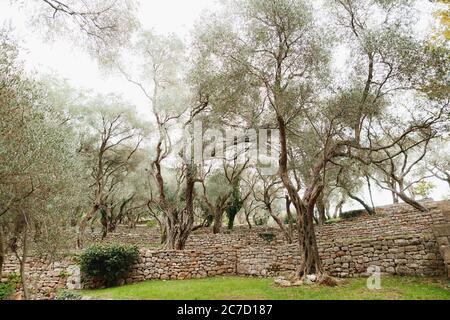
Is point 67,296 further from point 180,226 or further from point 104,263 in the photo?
point 180,226

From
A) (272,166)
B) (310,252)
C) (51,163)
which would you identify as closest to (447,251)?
(310,252)

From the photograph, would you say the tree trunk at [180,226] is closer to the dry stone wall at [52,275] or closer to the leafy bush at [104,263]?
the leafy bush at [104,263]

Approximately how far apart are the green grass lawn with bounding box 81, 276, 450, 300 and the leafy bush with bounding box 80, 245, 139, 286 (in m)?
0.89

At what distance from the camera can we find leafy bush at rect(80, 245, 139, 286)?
1391 cm

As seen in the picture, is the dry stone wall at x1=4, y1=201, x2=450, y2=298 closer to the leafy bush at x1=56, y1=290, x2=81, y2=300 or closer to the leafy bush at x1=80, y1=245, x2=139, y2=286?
the leafy bush at x1=80, y1=245, x2=139, y2=286

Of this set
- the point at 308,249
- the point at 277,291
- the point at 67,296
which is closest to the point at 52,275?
the point at 67,296

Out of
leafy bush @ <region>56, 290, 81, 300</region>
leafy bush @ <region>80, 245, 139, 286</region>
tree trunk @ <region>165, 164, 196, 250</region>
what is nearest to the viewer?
leafy bush @ <region>56, 290, 81, 300</region>

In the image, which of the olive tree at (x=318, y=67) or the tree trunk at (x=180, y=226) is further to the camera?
the tree trunk at (x=180, y=226)

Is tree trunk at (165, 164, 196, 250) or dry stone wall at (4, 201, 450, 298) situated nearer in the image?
dry stone wall at (4, 201, 450, 298)

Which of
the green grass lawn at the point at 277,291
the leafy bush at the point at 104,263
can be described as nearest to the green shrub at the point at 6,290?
the leafy bush at the point at 104,263

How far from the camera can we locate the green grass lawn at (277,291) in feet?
29.2

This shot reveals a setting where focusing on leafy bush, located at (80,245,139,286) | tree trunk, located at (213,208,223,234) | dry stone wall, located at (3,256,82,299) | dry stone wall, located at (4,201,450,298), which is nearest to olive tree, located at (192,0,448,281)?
dry stone wall, located at (4,201,450,298)

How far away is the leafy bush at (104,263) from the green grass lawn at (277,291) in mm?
886

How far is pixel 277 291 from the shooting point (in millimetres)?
10492
